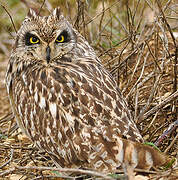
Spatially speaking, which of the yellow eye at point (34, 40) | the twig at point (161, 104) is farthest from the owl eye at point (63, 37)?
the twig at point (161, 104)

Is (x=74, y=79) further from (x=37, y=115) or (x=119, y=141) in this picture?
(x=119, y=141)

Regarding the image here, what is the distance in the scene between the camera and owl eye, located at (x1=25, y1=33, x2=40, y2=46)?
9.95ft

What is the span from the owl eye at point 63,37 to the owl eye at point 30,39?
16 centimetres

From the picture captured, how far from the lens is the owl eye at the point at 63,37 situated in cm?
309

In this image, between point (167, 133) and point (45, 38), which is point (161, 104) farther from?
point (45, 38)

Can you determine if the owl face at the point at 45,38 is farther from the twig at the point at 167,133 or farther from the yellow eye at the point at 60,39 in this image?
Answer: the twig at the point at 167,133

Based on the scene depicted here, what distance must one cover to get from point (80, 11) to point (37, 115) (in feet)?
4.24

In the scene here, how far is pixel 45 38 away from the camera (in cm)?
298

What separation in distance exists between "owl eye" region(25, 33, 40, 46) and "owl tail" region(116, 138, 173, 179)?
3.41ft

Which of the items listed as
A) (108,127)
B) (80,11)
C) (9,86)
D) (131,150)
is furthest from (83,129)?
(80,11)

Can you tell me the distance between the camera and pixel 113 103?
117 inches

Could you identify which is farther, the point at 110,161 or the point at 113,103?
the point at 113,103

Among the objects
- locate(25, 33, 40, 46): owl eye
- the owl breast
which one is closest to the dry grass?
the owl breast

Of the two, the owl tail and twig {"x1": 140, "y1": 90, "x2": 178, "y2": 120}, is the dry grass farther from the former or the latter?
the owl tail
